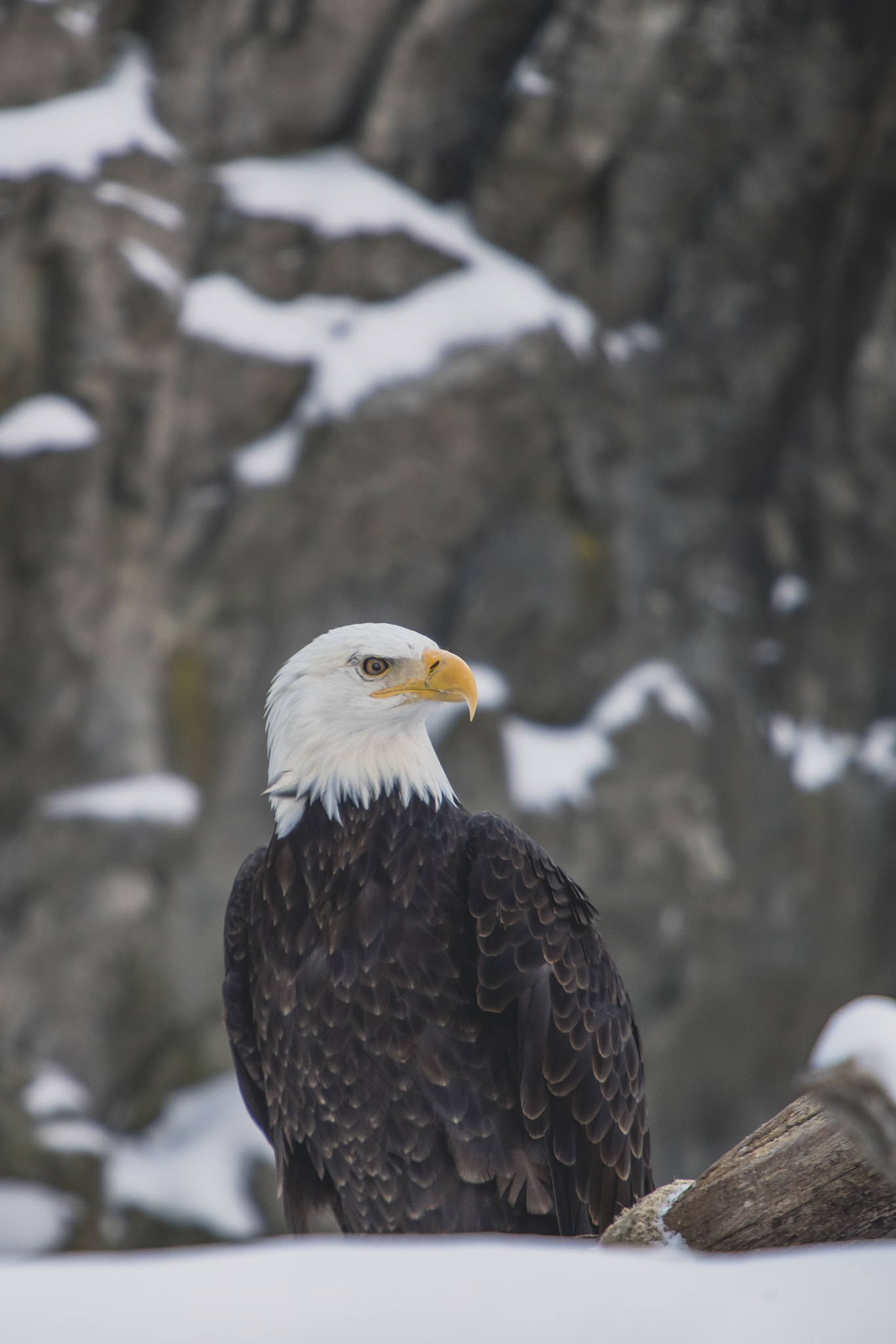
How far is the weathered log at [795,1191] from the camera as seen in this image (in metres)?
1.74

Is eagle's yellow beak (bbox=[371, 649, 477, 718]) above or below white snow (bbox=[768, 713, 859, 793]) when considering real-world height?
above

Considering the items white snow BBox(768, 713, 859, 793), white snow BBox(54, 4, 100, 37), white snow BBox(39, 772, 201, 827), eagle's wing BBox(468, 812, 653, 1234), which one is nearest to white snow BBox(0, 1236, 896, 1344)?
eagle's wing BBox(468, 812, 653, 1234)

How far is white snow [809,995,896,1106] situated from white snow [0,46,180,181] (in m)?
6.53

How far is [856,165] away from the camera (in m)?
7.86

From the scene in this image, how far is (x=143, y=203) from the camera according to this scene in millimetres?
6648

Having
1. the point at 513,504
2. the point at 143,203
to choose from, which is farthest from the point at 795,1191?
the point at 143,203

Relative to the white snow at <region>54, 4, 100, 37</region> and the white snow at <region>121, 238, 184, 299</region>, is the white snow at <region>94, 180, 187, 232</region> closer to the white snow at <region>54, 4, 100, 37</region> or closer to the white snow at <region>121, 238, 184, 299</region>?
the white snow at <region>121, 238, 184, 299</region>

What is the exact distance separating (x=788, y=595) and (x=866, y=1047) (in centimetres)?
760

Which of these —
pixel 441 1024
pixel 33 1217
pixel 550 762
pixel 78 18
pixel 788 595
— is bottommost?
pixel 33 1217

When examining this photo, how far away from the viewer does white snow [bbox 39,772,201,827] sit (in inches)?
265

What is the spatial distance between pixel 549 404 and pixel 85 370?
9.48 feet

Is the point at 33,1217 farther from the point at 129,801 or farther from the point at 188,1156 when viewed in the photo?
the point at 129,801

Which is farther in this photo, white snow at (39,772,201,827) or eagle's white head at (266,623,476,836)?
white snow at (39,772,201,827)

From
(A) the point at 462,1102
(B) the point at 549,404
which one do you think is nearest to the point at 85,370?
(B) the point at 549,404
